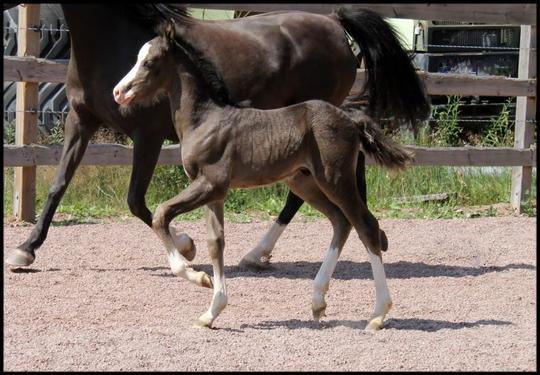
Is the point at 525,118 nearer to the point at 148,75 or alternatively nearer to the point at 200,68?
the point at 200,68

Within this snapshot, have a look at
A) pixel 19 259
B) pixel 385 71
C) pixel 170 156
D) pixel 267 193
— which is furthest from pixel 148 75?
pixel 267 193

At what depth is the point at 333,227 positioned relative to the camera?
17.3 feet

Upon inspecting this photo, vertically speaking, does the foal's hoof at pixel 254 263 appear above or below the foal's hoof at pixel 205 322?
below

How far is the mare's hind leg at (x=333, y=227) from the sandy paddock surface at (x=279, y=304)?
150mm

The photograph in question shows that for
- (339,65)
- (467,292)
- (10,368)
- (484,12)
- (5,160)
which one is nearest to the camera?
(10,368)

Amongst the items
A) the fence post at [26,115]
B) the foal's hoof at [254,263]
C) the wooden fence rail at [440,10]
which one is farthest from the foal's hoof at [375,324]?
the fence post at [26,115]

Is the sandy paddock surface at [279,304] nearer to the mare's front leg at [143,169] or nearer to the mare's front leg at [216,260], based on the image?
the mare's front leg at [216,260]

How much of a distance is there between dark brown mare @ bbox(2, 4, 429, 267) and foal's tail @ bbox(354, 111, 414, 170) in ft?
4.64

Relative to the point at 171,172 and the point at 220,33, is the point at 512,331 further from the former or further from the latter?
the point at 171,172

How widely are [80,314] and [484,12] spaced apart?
5980 mm

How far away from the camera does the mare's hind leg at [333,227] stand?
16.8 ft

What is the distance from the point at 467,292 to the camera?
20.2 feet

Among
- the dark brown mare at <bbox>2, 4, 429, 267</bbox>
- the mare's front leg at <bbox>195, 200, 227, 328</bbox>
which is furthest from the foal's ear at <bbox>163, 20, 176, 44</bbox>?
the dark brown mare at <bbox>2, 4, 429, 267</bbox>

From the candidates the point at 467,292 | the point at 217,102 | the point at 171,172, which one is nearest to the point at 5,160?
the point at 171,172
